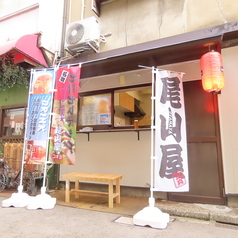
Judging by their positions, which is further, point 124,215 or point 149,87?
point 149,87

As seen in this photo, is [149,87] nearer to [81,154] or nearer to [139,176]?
[139,176]

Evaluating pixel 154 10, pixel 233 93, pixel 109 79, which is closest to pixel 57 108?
pixel 109 79

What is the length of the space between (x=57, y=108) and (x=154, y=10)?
370cm

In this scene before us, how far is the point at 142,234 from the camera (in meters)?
3.24

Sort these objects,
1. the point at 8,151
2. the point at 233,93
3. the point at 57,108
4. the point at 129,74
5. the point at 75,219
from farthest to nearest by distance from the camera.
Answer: the point at 8,151 → the point at 129,74 → the point at 57,108 → the point at 233,93 → the point at 75,219

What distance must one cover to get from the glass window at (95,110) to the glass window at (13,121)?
2476mm

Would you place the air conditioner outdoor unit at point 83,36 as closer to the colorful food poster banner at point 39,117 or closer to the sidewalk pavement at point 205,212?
the colorful food poster banner at point 39,117

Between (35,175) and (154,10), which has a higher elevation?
(154,10)

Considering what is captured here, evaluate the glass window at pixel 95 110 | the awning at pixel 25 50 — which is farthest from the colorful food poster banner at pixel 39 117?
the glass window at pixel 95 110

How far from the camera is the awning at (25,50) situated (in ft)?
17.6

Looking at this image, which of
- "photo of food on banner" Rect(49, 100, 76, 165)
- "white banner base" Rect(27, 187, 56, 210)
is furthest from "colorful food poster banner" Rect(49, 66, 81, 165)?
"white banner base" Rect(27, 187, 56, 210)

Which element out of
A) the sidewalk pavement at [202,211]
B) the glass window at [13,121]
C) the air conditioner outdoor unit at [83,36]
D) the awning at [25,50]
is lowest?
the sidewalk pavement at [202,211]

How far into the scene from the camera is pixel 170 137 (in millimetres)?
3881

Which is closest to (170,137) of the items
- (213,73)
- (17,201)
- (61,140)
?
(213,73)
